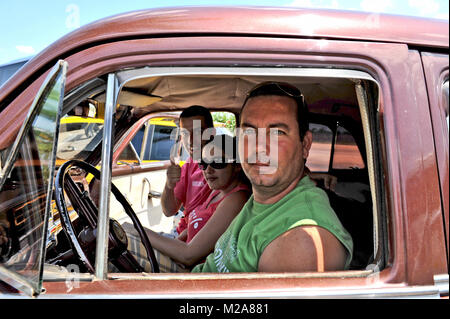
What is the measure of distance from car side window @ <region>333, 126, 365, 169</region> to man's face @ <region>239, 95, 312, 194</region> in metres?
0.62

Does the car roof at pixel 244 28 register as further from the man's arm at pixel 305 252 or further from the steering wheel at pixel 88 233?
the man's arm at pixel 305 252

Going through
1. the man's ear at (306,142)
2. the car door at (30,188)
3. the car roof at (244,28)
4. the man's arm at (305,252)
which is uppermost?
the car roof at (244,28)

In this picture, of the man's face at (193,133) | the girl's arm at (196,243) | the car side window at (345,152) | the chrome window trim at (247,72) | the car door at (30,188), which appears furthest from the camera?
the man's face at (193,133)

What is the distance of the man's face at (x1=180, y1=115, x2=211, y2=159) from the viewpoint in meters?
2.45

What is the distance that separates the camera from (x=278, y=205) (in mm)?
1444

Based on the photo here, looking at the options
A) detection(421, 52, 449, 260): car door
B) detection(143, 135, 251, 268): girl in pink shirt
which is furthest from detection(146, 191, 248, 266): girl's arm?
detection(421, 52, 449, 260): car door

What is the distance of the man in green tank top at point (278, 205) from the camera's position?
1179mm

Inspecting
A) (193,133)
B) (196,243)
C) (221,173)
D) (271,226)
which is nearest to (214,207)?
(221,173)

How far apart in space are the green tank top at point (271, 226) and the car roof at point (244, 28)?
591 millimetres

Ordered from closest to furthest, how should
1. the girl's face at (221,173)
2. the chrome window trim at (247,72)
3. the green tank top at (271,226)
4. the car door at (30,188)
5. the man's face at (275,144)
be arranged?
the car door at (30,188), the chrome window trim at (247,72), the green tank top at (271,226), the man's face at (275,144), the girl's face at (221,173)

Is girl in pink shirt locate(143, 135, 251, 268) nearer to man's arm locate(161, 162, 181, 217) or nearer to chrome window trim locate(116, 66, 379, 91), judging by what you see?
man's arm locate(161, 162, 181, 217)

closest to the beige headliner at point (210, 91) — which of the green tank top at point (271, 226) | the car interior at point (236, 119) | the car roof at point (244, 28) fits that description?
the car interior at point (236, 119)
